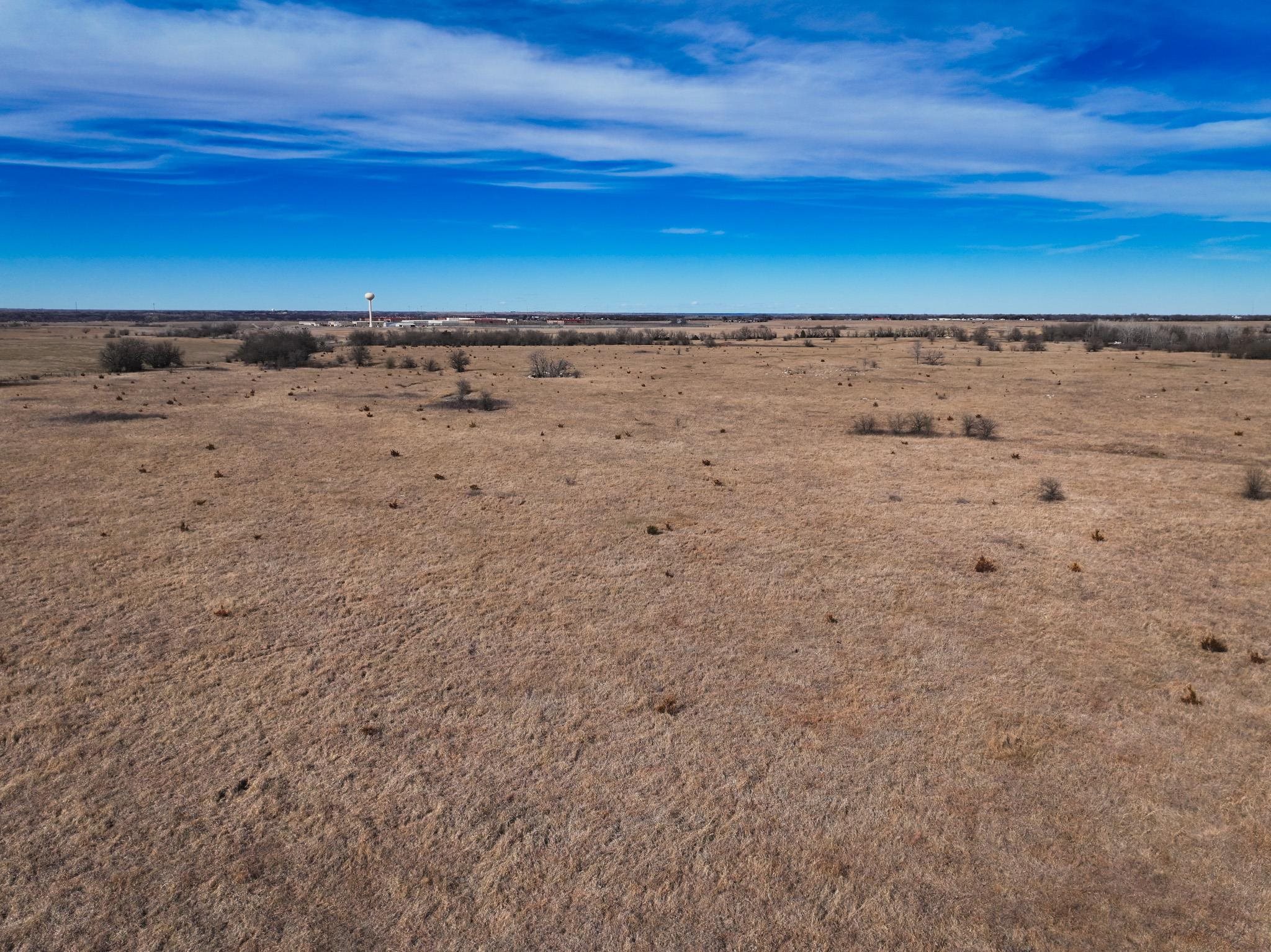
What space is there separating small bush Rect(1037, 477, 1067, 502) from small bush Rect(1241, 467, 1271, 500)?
3.18 meters

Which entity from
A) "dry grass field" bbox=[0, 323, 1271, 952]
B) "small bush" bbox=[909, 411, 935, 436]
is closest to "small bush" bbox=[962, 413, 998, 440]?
"small bush" bbox=[909, 411, 935, 436]

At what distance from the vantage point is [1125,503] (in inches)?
558

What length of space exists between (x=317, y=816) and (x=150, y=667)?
3.25 m

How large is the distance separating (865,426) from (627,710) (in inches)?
654

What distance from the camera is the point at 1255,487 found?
14273 mm

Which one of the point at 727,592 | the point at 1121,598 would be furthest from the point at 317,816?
the point at 1121,598

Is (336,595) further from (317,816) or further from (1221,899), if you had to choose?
(1221,899)

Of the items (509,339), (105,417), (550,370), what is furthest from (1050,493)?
(509,339)

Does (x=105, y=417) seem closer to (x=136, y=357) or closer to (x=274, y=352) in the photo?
(x=136, y=357)

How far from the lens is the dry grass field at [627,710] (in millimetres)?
5066

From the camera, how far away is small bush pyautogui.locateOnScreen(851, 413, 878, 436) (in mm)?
21875

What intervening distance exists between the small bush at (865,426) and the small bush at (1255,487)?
8757 millimetres

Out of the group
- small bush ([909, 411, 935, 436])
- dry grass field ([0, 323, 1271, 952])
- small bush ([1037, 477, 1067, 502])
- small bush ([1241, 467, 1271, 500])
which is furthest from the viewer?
small bush ([909, 411, 935, 436])

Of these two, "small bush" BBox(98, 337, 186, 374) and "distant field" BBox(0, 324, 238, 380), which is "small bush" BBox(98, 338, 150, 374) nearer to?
"small bush" BBox(98, 337, 186, 374)
